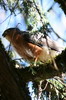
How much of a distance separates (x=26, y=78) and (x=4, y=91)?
93 centimetres

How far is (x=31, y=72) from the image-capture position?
2.80 meters

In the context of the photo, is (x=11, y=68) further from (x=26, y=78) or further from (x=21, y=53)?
(x=21, y=53)

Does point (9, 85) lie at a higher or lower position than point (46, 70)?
higher

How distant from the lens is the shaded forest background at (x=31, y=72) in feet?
6.16

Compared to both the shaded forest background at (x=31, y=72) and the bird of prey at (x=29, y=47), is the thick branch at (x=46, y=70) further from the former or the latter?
the bird of prey at (x=29, y=47)

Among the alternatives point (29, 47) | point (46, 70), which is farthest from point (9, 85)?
point (29, 47)

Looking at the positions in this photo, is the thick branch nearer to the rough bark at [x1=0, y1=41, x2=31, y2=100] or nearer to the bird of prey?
the rough bark at [x1=0, y1=41, x2=31, y2=100]

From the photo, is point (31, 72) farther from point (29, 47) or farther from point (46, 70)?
point (29, 47)

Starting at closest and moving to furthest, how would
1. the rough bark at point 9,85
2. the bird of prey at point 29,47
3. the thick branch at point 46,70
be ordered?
the rough bark at point 9,85 → the thick branch at point 46,70 → the bird of prey at point 29,47

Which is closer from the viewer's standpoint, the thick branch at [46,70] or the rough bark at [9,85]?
the rough bark at [9,85]

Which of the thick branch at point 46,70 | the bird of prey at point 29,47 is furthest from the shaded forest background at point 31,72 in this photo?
the bird of prey at point 29,47

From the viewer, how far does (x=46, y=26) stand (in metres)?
2.32

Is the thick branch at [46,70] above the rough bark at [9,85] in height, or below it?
below

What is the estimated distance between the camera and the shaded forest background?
6.16 feet
